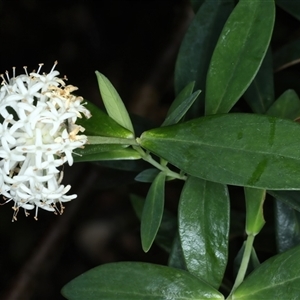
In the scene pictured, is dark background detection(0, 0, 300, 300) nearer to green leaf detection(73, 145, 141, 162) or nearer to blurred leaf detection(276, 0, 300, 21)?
blurred leaf detection(276, 0, 300, 21)

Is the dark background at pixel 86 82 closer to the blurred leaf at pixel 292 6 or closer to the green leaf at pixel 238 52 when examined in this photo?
the blurred leaf at pixel 292 6

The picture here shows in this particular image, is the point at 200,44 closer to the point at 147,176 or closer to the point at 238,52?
the point at 238,52

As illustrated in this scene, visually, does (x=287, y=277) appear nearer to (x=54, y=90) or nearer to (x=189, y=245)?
(x=189, y=245)

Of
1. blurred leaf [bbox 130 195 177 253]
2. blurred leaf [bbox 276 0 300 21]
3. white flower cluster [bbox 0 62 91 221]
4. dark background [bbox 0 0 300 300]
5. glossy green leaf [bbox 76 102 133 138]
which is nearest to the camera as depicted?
white flower cluster [bbox 0 62 91 221]

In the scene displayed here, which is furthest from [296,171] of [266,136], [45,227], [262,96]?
[45,227]

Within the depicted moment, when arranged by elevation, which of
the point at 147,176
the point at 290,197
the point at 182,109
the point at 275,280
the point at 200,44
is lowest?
the point at 275,280

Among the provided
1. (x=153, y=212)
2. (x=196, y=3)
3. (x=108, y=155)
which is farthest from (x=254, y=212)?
(x=196, y=3)

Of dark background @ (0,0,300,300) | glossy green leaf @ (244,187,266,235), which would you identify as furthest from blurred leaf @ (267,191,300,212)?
dark background @ (0,0,300,300)
